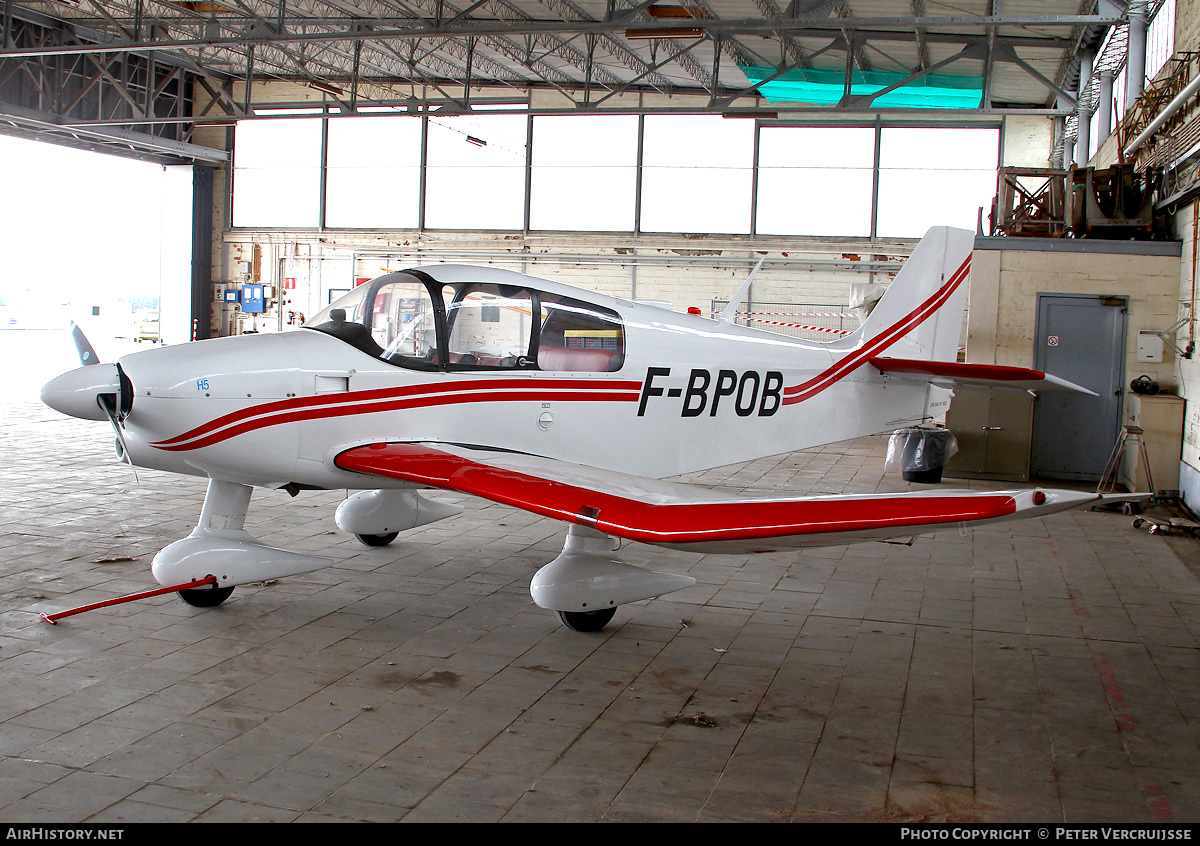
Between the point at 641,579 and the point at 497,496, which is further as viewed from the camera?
the point at 641,579

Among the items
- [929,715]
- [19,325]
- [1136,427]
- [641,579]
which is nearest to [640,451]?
[641,579]

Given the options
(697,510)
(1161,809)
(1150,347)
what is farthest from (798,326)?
(1161,809)

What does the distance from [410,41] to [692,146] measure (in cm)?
710

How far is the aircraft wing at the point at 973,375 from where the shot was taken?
6512 millimetres

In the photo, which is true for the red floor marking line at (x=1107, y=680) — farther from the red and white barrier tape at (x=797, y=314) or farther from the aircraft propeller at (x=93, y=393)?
the red and white barrier tape at (x=797, y=314)

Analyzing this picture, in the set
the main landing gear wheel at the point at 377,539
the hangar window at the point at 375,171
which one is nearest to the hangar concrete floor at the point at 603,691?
the main landing gear wheel at the point at 377,539

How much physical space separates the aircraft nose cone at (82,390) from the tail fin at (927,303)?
526 cm

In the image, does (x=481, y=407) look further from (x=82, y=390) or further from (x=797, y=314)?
(x=797, y=314)

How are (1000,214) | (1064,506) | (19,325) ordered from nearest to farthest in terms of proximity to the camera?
(1064,506)
(1000,214)
(19,325)

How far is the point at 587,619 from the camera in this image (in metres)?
5.38

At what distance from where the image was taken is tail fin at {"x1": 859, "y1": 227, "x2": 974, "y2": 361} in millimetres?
7431

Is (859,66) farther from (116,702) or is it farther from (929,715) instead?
(116,702)

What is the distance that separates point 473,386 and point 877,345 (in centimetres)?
336

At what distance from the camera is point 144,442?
537cm
